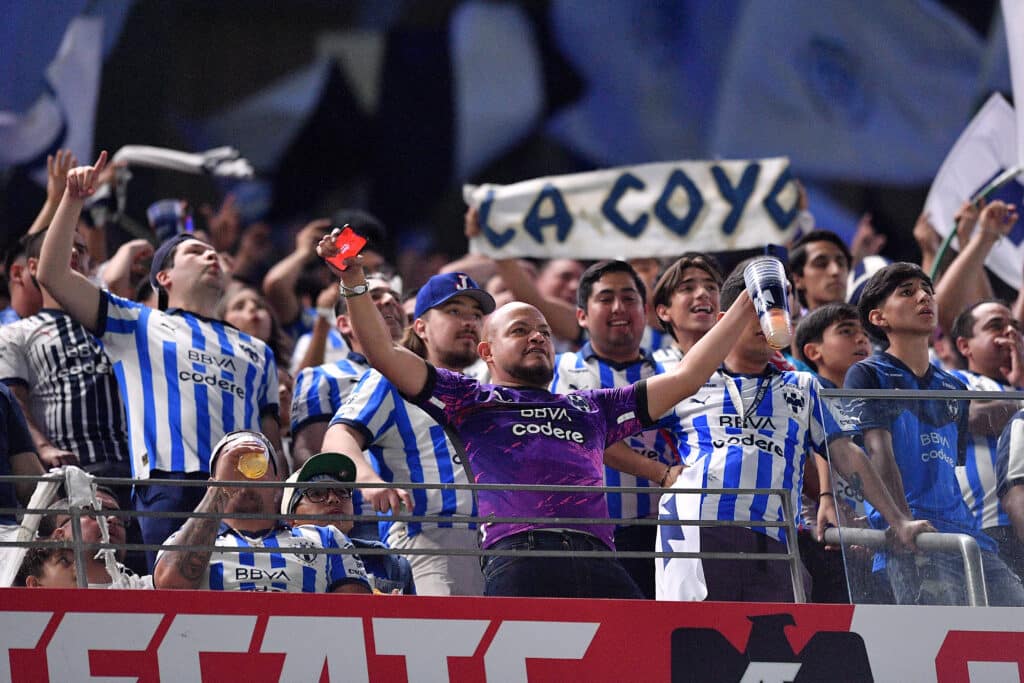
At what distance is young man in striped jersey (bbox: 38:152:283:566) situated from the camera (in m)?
5.34

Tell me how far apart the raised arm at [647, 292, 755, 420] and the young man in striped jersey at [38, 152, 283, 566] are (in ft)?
5.33

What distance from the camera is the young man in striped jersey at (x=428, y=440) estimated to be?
5070 mm

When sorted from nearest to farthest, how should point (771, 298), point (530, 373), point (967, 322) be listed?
point (771, 298)
point (530, 373)
point (967, 322)

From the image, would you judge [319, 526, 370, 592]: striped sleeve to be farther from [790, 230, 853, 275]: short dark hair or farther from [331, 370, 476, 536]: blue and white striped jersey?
[790, 230, 853, 275]: short dark hair

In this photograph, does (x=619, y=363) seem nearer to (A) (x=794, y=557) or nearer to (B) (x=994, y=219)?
(A) (x=794, y=557)

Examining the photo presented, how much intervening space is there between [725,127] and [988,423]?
793 centimetres

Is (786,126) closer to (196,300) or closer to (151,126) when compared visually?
(151,126)

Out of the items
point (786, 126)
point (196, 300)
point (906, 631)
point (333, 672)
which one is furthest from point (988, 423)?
point (786, 126)

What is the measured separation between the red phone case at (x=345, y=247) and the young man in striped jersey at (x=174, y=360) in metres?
1.20

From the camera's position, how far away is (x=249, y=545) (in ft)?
15.1

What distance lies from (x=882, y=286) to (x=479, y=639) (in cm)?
221

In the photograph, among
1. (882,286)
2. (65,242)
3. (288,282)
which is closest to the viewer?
(65,242)

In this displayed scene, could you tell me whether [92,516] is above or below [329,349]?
below

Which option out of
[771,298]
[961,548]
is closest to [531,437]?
[771,298]
